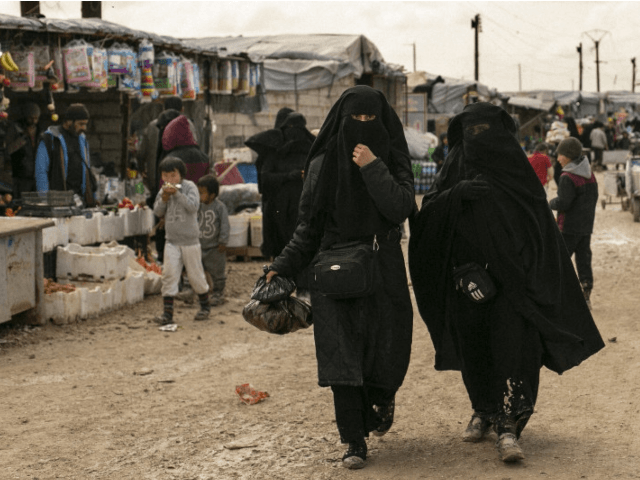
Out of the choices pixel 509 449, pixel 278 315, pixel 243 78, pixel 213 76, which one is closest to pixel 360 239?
pixel 278 315

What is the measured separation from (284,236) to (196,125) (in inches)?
285

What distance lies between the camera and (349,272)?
13.7 feet

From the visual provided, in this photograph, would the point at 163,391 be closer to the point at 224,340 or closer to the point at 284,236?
the point at 224,340

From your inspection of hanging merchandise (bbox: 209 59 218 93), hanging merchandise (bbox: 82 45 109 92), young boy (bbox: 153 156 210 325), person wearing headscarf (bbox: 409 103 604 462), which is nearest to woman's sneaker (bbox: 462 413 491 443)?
person wearing headscarf (bbox: 409 103 604 462)

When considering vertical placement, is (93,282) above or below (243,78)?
below

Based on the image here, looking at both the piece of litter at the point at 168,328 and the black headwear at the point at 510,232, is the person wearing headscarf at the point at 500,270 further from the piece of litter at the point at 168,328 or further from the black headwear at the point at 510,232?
the piece of litter at the point at 168,328

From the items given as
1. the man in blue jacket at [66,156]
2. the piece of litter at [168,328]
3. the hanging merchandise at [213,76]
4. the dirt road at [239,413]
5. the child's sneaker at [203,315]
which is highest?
the hanging merchandise at [213,76]

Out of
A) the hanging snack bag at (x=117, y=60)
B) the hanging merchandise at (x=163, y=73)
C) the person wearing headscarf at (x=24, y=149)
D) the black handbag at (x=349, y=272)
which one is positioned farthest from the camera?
the hanging merchandise at (x=163, y=73)

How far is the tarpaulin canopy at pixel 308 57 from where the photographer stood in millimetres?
19000

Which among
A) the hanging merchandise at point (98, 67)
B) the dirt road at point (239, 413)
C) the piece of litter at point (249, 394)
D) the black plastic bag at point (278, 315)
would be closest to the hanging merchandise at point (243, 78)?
the hanging merchandise at point (98, 67)

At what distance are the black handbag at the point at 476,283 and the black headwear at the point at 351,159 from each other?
450 mm

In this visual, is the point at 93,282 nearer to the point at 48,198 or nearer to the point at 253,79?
the point at 48,198

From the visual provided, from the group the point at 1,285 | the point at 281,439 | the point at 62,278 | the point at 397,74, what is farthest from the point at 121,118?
the point at 397,74

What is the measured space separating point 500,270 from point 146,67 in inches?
312
